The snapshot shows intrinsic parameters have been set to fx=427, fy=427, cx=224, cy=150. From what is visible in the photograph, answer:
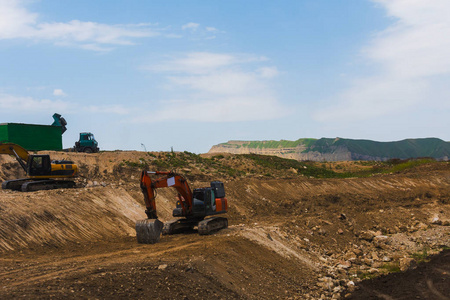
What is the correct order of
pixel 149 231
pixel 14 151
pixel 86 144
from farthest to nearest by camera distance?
pixel 86 144
pixel 14 151
pixel 149 231

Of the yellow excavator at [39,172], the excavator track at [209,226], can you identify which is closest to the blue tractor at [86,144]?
the yellow excavator at [39,172]

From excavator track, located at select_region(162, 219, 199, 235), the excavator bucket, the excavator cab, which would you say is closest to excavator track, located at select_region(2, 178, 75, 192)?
the excavator cab

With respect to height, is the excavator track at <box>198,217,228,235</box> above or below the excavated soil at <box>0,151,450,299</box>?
above

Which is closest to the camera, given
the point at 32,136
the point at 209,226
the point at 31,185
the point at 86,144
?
the point at 209,226

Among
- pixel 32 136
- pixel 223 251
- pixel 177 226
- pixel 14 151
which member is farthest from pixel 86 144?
pixel 223 251

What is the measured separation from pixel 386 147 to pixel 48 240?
78.3m

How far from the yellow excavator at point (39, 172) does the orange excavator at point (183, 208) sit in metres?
8.83

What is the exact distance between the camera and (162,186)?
15.5m

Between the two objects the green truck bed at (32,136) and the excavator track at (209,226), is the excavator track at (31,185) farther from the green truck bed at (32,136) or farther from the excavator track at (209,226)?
the excavator track at (209,226)

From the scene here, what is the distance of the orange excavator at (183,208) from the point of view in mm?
15250

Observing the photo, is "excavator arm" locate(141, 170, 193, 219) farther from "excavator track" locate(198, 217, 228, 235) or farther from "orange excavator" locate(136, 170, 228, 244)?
"excavator track" locate(198, 217, 228, 235)

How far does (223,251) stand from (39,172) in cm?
1360

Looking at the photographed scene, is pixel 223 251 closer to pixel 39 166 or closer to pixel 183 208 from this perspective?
pixel 183 208

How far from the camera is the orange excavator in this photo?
1525 centimetres
